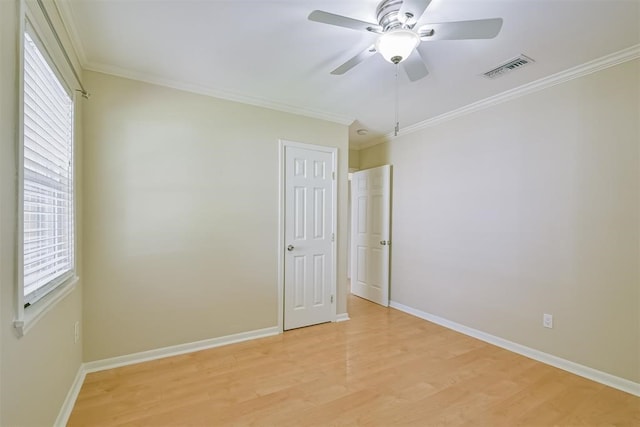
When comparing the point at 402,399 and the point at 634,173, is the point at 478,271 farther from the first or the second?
the point at 402,399

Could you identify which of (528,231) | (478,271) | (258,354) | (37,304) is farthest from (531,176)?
(37,304)

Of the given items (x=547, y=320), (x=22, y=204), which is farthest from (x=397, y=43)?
(x=547, y=320)

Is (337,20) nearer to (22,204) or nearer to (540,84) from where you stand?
(22,204)

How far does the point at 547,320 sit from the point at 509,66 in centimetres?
222

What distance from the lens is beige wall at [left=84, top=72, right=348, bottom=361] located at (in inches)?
96.3

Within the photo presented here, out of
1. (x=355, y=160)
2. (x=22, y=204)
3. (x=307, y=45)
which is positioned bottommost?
(x=22, y=204)

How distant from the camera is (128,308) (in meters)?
2.54

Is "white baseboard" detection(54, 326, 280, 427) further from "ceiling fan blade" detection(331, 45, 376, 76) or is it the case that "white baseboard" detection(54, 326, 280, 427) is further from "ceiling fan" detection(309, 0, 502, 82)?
"ceiling fan" detection(309, 0, 502, 82)

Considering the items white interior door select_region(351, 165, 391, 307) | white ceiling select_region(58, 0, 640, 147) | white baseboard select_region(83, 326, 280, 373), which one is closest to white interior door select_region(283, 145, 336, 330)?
white baseboard select_region(83, 326, 280, 373)

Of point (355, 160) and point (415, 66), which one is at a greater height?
point (415, 66)

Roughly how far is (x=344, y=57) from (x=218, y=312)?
8.49 feet

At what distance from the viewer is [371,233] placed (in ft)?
14.9

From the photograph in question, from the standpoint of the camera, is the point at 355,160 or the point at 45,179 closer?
the point at 45,179

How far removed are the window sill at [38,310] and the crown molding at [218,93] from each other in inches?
67.4
